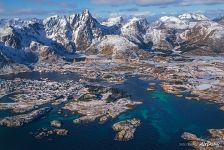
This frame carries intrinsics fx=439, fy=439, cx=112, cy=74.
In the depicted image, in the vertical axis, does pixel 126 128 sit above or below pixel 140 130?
above

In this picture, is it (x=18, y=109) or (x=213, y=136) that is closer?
(x=213, y=136)

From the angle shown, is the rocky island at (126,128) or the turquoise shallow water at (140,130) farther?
the rocky island at (126,128)

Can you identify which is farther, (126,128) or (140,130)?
(140,130)

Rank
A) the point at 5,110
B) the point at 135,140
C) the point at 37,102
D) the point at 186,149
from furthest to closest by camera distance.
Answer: the point at 37,102
the point at 5,110
the point at 135,140
the point at 186,149

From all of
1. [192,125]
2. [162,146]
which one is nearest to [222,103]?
[192,125]

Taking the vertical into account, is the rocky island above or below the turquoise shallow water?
above

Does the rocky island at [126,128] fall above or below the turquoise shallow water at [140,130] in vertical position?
above

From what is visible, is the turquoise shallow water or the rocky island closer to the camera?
the turquoise shallow water

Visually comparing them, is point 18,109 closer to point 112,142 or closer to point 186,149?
point 112,142
